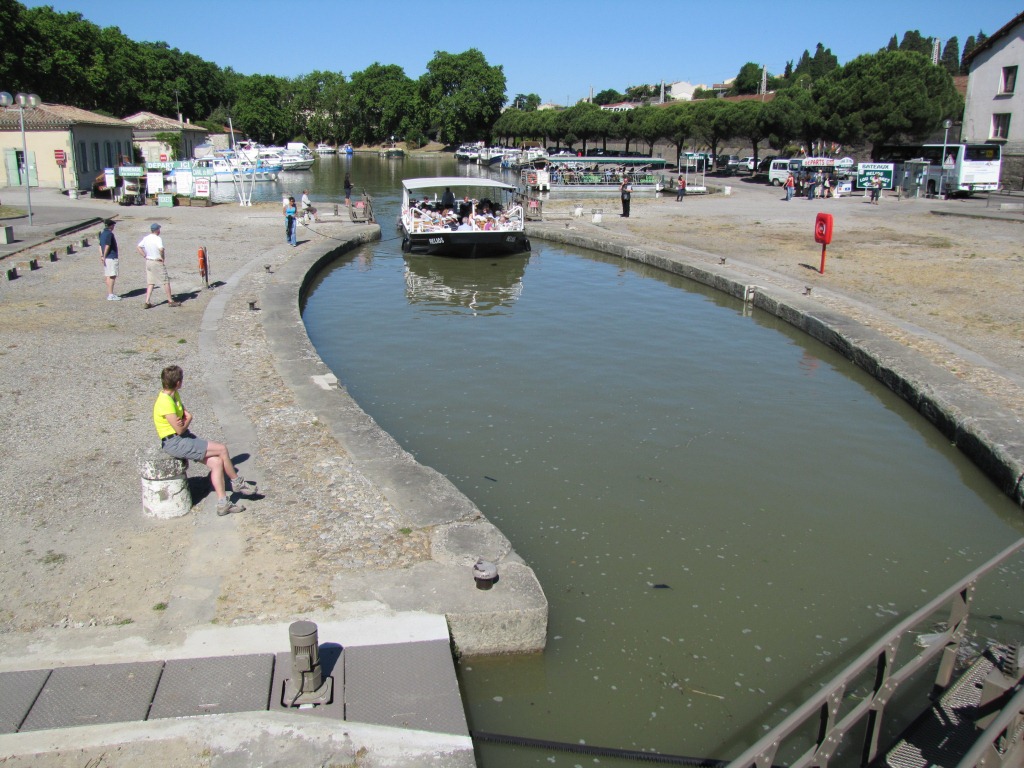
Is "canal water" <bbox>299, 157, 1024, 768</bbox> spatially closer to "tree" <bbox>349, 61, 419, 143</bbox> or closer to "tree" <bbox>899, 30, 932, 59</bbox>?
"tree" <bbox>349, 61, 419, 143</bbox>

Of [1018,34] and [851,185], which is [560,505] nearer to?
[851,185]

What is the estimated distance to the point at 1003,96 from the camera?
46.8 m

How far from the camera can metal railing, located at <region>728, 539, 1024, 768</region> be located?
3480 millimetres

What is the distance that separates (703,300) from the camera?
1920 cm

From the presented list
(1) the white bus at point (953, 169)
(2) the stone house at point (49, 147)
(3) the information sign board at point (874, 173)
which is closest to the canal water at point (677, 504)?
(2) the stone house at point (49, 147)

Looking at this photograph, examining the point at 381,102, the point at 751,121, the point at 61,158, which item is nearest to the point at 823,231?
the point at 61,158

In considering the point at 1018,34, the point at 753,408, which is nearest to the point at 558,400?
the point at 753,408

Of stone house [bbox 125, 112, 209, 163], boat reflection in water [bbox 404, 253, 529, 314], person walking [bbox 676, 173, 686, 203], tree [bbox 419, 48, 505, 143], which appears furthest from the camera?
tree [bbox 419, 48, 505, 143]

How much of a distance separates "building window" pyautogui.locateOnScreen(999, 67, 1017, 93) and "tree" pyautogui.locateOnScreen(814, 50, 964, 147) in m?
3.81

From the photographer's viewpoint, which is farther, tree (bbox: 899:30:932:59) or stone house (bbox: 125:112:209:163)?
tree (bbox: 899:30:932:59)

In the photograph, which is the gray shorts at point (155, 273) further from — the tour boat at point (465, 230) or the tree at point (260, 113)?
the tree at point (260, 113)

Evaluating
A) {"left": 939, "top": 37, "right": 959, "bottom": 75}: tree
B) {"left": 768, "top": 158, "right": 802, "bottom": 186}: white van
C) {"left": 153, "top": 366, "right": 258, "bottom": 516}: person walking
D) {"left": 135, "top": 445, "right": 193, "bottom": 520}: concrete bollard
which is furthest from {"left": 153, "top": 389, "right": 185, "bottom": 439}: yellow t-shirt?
{"left": 939, "top": 37, "right": 959, "bottom": 75}: tree

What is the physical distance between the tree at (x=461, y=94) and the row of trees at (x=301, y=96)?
0.15 metres

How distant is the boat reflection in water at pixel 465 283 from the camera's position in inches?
742
